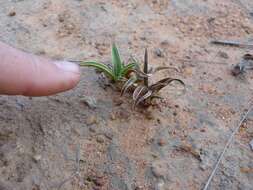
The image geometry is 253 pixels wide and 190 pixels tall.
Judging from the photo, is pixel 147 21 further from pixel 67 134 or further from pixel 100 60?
pixel 67 134

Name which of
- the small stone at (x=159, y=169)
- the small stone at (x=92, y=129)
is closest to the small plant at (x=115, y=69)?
the small stone at (x=92, y=129)

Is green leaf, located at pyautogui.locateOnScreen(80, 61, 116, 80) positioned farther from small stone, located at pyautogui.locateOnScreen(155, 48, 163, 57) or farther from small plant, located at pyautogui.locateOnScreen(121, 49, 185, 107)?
small stone, located at pyautogui.locateOnScreen(155, 48, 163, 57)

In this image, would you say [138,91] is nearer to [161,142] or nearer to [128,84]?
[128,84]

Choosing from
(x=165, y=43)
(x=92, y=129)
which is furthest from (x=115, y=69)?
(x=165, y=43)

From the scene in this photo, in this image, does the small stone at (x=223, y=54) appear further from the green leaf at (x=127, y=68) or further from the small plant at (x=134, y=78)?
the green leaf at (x=127, y=68)

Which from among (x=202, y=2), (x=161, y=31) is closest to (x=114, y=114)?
(x=161, y=31)
